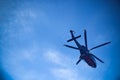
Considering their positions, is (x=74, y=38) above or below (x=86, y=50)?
above

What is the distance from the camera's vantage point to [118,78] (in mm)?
33688

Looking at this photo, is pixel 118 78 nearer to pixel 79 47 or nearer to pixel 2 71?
pixel 79 47

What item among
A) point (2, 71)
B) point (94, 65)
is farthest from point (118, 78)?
point (2, 71)

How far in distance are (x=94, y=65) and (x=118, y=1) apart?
30.9 ft

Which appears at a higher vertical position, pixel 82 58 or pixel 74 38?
pixel 74 38

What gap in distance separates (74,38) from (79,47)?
1.46m

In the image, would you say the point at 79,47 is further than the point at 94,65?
Yes

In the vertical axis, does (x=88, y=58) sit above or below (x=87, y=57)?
below

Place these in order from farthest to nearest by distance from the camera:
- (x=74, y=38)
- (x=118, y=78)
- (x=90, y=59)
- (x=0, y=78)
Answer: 1. (x=0, y=78)
2. (x=118, y=78)
3. (x=74, y=38)
4. (x=90, y=59)

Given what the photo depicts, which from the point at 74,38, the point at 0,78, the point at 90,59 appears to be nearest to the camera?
the point at 90,59

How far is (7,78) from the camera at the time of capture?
4600 cm

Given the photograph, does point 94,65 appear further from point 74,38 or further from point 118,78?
point 118,78

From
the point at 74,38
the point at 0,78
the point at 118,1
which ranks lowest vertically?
the point at 74,38

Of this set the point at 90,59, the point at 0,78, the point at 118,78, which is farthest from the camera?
the point at 0,78
